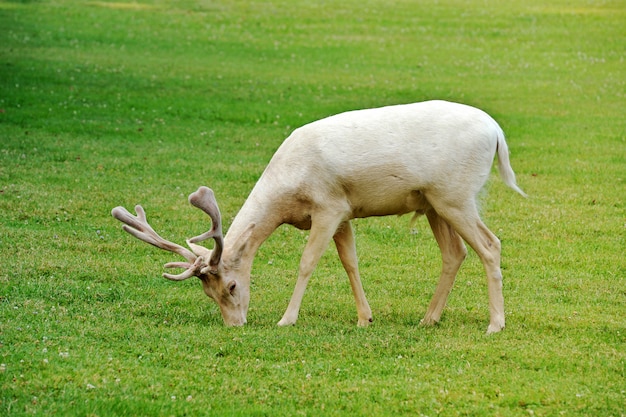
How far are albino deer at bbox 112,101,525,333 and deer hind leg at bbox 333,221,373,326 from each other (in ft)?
1.41

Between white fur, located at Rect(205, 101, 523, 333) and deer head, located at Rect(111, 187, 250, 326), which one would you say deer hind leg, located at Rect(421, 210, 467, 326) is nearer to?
white fur, located at Rect(205, 101, 523, 333)

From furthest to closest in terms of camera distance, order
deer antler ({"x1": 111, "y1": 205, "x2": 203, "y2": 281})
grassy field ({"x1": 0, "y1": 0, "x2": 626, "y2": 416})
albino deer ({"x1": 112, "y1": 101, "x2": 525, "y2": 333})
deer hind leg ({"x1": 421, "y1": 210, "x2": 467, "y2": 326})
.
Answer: deer hind leg ({"x1": 421, "y1": 210, "x2": 467, "y2": 326}) < albino deer ({"x1": 112, "y1": 101, "x2": 525, "y2": 333}) < deer antler ({"x1": 111, "y1": 205, "x2": 203, "y2": 281}) < grassy field ({"x1": 0, "y1": 0, "x2": 626, "y2": 416})

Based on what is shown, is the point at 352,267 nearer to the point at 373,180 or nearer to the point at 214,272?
the point at 373,180

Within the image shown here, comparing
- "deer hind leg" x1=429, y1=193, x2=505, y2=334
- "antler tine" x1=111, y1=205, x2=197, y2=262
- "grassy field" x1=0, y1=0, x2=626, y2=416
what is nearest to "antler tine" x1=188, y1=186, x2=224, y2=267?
"antler tine" x1=111, y1=205, x2=197, y2=262

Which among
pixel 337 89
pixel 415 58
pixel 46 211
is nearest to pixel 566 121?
pixel 337 89

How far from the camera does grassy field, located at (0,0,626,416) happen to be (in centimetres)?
765

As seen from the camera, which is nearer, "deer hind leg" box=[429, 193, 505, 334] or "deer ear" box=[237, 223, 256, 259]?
"deer hind leg" box=[429, 193, 505, 334]

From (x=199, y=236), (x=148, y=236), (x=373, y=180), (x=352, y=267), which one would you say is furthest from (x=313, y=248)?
(x=148, y=236)

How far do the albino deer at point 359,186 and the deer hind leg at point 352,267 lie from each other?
429 mm

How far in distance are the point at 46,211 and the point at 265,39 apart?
17.9 metres

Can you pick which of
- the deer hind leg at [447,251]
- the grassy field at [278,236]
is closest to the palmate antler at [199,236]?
the grassy field at [278,236]

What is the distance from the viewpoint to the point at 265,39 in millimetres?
30422

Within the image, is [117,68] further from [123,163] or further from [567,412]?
[567,412]

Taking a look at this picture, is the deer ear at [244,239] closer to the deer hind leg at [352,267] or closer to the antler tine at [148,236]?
the antler tine at [148,236]
